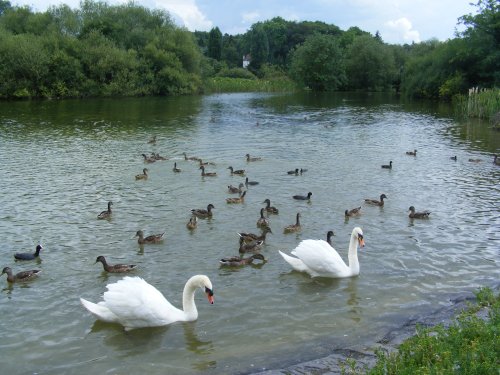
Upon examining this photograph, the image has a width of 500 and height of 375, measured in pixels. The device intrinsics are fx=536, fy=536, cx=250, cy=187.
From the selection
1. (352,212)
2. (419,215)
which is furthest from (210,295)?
(419,215)

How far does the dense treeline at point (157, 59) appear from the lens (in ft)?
207

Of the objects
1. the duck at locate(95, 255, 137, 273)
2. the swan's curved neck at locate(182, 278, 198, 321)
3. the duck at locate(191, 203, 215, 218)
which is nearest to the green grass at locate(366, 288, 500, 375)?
the swan's curved neck at locate(182, 278, 198, 321)

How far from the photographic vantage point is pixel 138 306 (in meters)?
9.54

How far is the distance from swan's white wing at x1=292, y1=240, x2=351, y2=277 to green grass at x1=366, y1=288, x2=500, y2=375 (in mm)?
3521

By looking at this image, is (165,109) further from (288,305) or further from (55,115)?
(288,305)

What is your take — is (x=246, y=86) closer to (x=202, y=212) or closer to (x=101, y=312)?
(x=202, y=212)

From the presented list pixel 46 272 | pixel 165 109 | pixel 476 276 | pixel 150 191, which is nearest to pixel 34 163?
pixel 150 191

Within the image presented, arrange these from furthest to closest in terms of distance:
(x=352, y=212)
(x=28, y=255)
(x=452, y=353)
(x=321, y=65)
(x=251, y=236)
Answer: (x=321, y=65)
(x=352, y=212)
(x=251, y=236)
(x=28, y=255)
(x=452, y=353)

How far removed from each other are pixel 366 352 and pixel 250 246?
5522mm

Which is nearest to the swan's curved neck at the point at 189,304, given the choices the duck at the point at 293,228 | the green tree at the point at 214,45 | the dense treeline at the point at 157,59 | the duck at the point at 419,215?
the duck at the point at 293,228

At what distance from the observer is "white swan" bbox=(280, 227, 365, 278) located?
11.8 metres

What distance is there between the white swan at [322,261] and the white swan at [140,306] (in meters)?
2.86

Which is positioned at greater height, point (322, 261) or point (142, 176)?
point (142, 176)

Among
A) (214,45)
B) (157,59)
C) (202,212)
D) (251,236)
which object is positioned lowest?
(251,236)
